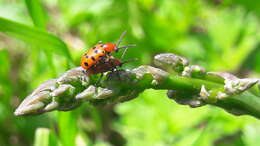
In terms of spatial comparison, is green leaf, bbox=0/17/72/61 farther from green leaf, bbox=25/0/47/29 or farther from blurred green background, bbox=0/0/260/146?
blurred green background, bbox=0/0/260/146

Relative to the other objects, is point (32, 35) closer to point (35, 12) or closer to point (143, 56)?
point (35, 12)

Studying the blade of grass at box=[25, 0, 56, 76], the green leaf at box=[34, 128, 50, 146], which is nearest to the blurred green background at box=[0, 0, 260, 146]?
the green leaf at box=[34, 128, 50, 146]

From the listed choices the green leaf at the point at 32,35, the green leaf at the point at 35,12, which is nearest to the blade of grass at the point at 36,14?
the green leaf at the point at 35,12

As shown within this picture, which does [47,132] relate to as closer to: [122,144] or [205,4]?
[122,144]

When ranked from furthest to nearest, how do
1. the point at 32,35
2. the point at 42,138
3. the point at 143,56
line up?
1. the point at 143,56
2. the point at 42,138
3. the point at 32,35

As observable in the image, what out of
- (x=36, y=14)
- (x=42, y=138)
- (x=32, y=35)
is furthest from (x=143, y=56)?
(x=32, y=35)

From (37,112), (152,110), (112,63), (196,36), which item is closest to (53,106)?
(37,112)

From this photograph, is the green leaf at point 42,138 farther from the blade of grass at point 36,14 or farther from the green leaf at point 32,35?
the green leaf at point 32,35
